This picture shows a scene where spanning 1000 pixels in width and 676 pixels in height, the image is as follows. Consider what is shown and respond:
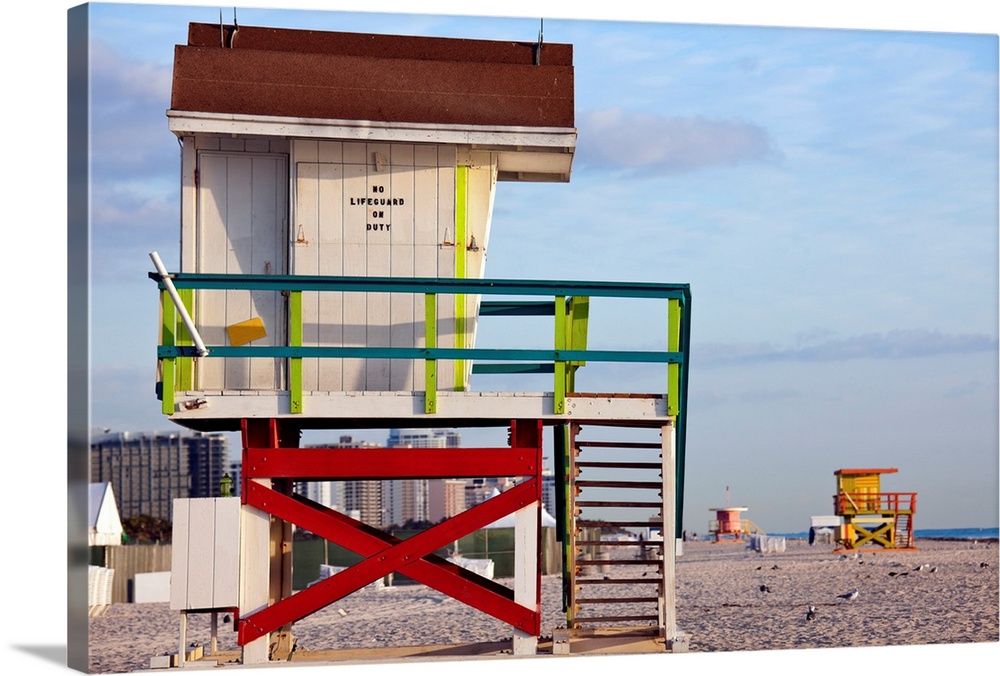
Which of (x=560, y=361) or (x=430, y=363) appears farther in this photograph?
(x=560, y=361)

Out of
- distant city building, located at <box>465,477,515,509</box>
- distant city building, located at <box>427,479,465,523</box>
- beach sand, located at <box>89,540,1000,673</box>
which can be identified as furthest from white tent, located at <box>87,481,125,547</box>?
distant city building, located at <box>427,479,465,523</box>

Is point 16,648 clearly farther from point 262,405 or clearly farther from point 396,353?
point 396,353

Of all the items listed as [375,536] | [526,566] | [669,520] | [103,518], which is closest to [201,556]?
[375,536]

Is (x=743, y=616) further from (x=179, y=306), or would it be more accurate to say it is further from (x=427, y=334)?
(x=179, y=306)

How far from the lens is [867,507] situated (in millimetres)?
36156

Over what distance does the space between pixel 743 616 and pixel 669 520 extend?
34.0 ft

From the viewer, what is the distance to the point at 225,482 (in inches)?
432

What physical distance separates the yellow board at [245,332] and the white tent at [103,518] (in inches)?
1210

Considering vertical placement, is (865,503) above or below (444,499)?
above

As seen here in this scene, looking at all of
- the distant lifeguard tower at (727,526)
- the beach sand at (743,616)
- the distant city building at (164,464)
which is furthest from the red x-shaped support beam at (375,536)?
the distant city building at (164,464)

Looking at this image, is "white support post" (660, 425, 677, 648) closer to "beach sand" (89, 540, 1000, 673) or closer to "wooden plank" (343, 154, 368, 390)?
"beach sand" (89, 540, 1000, 673)

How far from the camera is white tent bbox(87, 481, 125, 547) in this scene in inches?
1607

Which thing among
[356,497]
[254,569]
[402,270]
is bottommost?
[356,497]

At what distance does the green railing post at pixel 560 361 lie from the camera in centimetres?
1074
